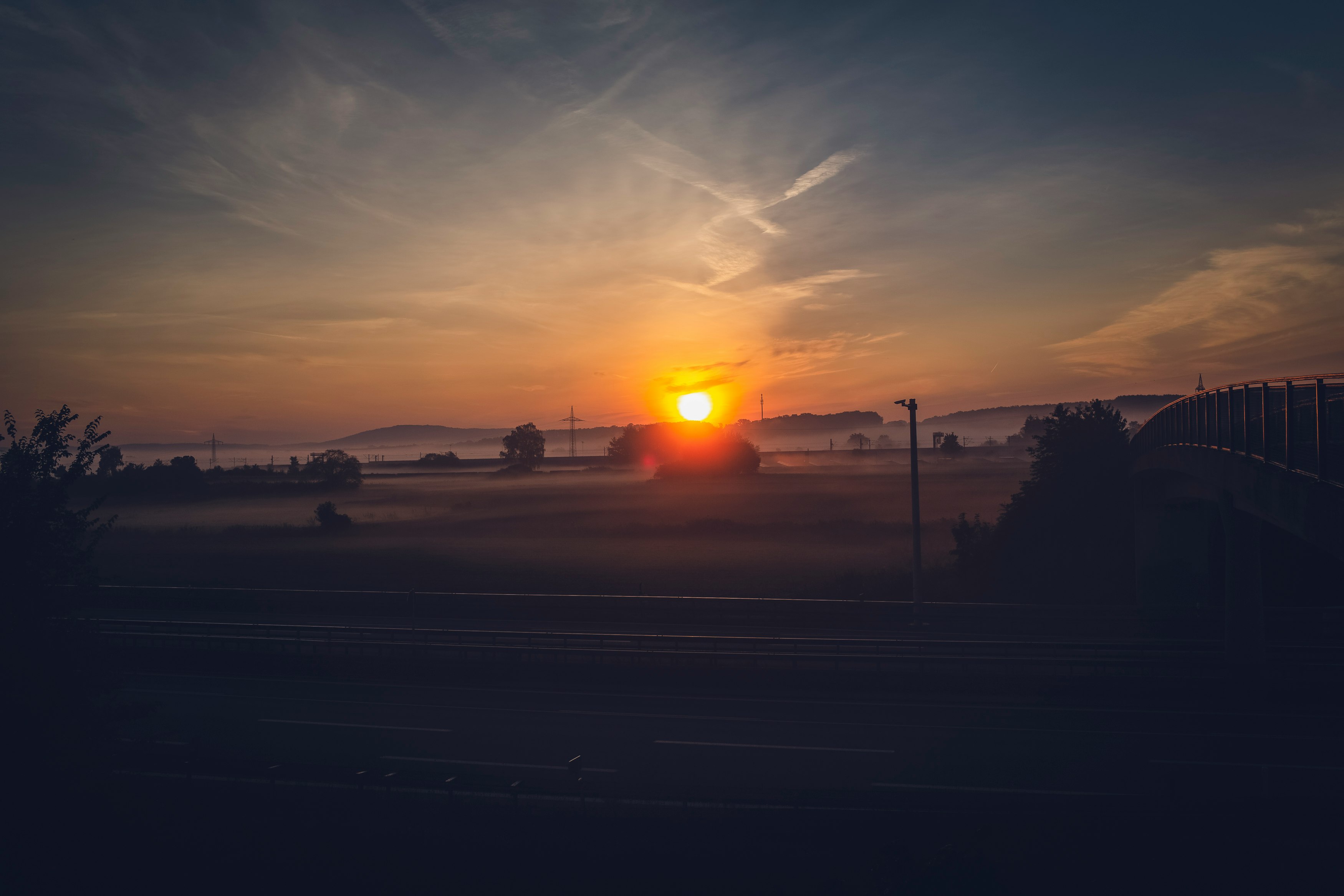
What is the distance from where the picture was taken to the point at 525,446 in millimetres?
129750

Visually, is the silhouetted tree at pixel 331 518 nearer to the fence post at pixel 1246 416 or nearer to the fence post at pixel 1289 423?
the fence post at pixel 1246 416

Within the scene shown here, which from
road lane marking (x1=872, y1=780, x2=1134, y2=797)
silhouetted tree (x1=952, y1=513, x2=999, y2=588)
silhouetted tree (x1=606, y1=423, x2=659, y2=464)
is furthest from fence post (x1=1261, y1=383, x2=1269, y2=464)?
silhouetted tree (x1=606, y1=423, x2=659, y2=464)

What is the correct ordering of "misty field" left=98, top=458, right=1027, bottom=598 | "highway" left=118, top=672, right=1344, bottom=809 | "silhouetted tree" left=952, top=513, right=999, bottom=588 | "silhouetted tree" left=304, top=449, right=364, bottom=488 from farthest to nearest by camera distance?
"silhouetted tree" left=304, top=449, right=364, bottom=488 → "misty field" left=98, top=458, right=1027, bottom=598 → "silhouetted tree" left=952, top=513, right=999, bottom=588 → "highway" left=118, top=672, right=1344, bottom=809

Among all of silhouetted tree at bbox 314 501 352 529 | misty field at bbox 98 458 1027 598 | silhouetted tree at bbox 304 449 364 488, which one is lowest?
misty field at bbox 98 458 1027 598

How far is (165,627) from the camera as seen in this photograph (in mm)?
23266

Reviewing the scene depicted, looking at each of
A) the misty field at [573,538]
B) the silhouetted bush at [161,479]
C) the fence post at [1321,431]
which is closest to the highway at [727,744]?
the fence post at [1321,431]

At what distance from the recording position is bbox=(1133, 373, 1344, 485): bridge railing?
28.6ft

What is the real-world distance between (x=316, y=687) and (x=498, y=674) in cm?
470

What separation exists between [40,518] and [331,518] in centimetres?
5002

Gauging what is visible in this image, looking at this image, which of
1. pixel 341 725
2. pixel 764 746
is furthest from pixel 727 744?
pixel 341 725

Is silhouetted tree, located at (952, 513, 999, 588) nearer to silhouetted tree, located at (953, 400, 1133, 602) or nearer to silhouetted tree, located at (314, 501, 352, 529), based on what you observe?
silhouetted tree, located at (953, 400, 1133, 602)

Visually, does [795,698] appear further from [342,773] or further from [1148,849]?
[342,773]

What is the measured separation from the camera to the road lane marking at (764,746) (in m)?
13.3

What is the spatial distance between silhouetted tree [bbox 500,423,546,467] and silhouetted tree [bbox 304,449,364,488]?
39.7 m
